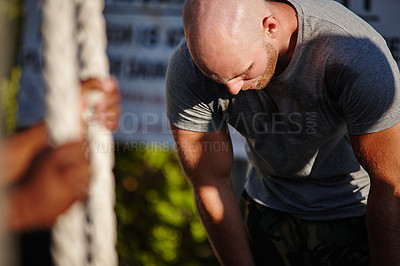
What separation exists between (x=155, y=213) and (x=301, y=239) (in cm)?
175

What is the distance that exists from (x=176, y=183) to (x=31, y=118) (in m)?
1.14

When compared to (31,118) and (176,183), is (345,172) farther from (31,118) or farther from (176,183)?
(31,118)

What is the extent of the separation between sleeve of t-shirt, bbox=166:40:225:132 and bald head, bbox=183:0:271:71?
29 centimetres

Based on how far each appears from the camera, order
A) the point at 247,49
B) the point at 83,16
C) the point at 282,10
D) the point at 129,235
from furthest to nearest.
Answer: the point at 129,235 → the point at 282,10 → the point at 247,49 → the point at 83,16

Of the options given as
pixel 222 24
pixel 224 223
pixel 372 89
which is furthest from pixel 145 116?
pixel 372 89

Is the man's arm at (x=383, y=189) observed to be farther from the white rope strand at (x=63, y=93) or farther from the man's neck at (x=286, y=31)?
the white rope strand at (x=63, y=93)

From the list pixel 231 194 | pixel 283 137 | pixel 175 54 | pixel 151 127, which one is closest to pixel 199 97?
pixel 175 54

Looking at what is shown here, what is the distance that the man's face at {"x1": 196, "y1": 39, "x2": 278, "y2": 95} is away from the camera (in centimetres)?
147

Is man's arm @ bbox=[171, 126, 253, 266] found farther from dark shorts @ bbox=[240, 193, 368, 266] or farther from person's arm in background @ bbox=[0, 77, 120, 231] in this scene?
person's arm in background @ bbox=[0, 77, 120, 231]

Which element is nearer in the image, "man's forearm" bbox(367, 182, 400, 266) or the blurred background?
"man's forearm" bbox(367, 182, 400, 266)

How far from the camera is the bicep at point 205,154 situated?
1.94 meters

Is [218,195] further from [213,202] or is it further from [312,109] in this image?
[312,109]

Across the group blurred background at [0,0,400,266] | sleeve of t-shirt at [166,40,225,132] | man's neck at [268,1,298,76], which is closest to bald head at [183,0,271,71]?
man's neck at [268,1,298,76]

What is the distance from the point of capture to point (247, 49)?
1468 mm
